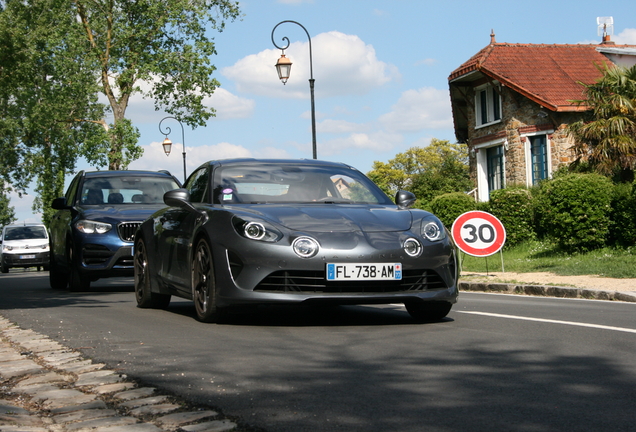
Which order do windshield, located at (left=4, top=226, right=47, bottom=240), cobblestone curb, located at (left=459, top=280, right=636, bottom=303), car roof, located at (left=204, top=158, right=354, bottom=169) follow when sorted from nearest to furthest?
car roof, located at (left=204, top=158, right=354, bottom=169)
cobblestone curb, located at (left=459, top=280, right=636, bottom=303)
windshield, located at (left=4, top=226, right=47, bottom=240)

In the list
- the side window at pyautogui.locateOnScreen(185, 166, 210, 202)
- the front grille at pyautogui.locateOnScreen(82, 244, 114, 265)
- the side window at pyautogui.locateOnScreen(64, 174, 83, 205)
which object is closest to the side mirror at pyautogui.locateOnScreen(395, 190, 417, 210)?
the side window at pyautogui.locateOnScreen(185, 166, 210, 202)

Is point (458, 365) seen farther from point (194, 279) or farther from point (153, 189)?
point (153, 189)

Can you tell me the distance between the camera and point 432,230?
25.6ft

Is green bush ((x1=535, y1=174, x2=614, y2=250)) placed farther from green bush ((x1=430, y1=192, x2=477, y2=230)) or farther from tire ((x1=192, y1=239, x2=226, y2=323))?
tire ((x1=192, y1=239, x2=226, y2=323))

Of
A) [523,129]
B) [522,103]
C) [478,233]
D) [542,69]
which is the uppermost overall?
[542,69]

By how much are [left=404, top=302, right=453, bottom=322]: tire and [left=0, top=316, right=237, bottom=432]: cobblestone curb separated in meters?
3.13

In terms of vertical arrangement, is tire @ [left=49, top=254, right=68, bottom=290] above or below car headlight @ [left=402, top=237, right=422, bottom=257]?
below

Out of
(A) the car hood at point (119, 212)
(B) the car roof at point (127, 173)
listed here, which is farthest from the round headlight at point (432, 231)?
(B) the car roof at point (127, 173)

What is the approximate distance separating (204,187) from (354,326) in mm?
2224

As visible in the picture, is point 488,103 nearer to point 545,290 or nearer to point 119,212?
point 545,290

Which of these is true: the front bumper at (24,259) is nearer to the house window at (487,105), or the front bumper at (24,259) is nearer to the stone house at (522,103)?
the stone house at (522,103)

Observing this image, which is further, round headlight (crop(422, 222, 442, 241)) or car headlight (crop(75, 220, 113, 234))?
car headlight (crop(75, 220, 113, 234))

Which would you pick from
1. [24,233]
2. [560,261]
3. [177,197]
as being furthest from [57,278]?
[24,233]

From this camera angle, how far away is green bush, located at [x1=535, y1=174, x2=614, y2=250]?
62.8ft
